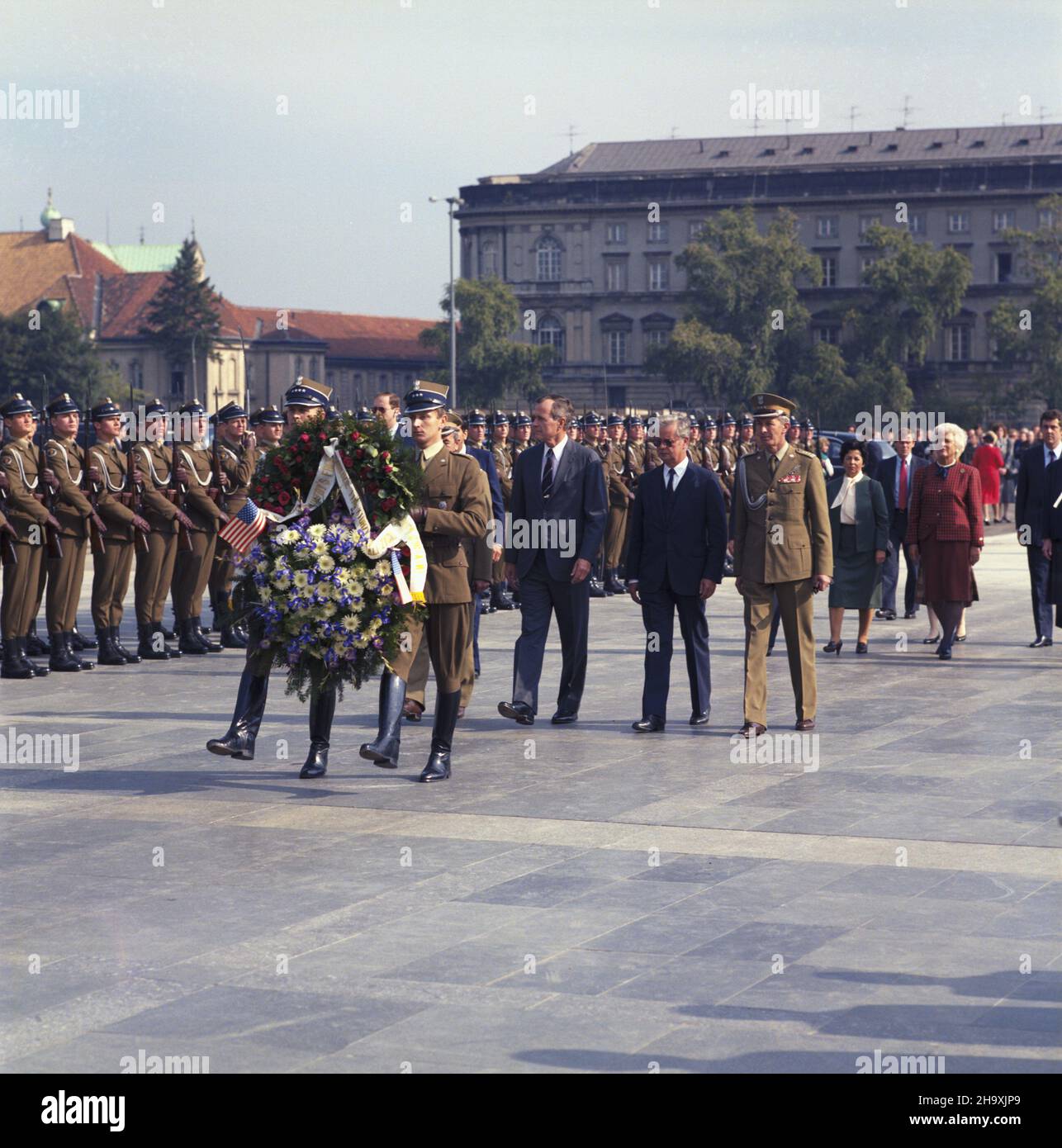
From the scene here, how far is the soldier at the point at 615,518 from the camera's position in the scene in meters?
22.8

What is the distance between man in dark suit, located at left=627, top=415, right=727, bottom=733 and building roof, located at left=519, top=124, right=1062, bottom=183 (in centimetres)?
10664

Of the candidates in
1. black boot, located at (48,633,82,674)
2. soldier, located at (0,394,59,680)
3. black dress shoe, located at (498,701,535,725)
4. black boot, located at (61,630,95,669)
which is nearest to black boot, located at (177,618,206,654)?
black boot, located at (61,630,95,669)

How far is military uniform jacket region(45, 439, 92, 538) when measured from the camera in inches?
593

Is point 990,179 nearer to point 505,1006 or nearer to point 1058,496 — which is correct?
point 1058,496

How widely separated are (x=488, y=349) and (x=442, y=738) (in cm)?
10121

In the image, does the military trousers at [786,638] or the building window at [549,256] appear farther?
the building window at [549,256]

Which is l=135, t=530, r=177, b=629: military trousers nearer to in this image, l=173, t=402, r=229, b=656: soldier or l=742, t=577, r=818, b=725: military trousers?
l=173, t=402, r=229, b=656: soldier

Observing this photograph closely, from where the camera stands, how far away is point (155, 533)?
16.0 m

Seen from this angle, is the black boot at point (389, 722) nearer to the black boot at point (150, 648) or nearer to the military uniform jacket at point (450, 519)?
the military uniform jacket at point (450, 519)

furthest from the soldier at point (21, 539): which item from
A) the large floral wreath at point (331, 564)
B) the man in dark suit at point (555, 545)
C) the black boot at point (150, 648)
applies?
the large floral wreath at point (331, 564)

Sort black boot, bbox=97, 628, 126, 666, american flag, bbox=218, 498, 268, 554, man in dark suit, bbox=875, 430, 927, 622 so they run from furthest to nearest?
man in dark suit, bbox=875, 430, 927, 622, black boot, bbox=97, 628, 126, 666, american flag, bbox=218, 498, 268, 554

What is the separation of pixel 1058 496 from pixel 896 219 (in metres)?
104

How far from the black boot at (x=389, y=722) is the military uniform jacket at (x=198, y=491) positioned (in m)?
6.68

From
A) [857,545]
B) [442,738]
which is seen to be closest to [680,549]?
[442,738]
